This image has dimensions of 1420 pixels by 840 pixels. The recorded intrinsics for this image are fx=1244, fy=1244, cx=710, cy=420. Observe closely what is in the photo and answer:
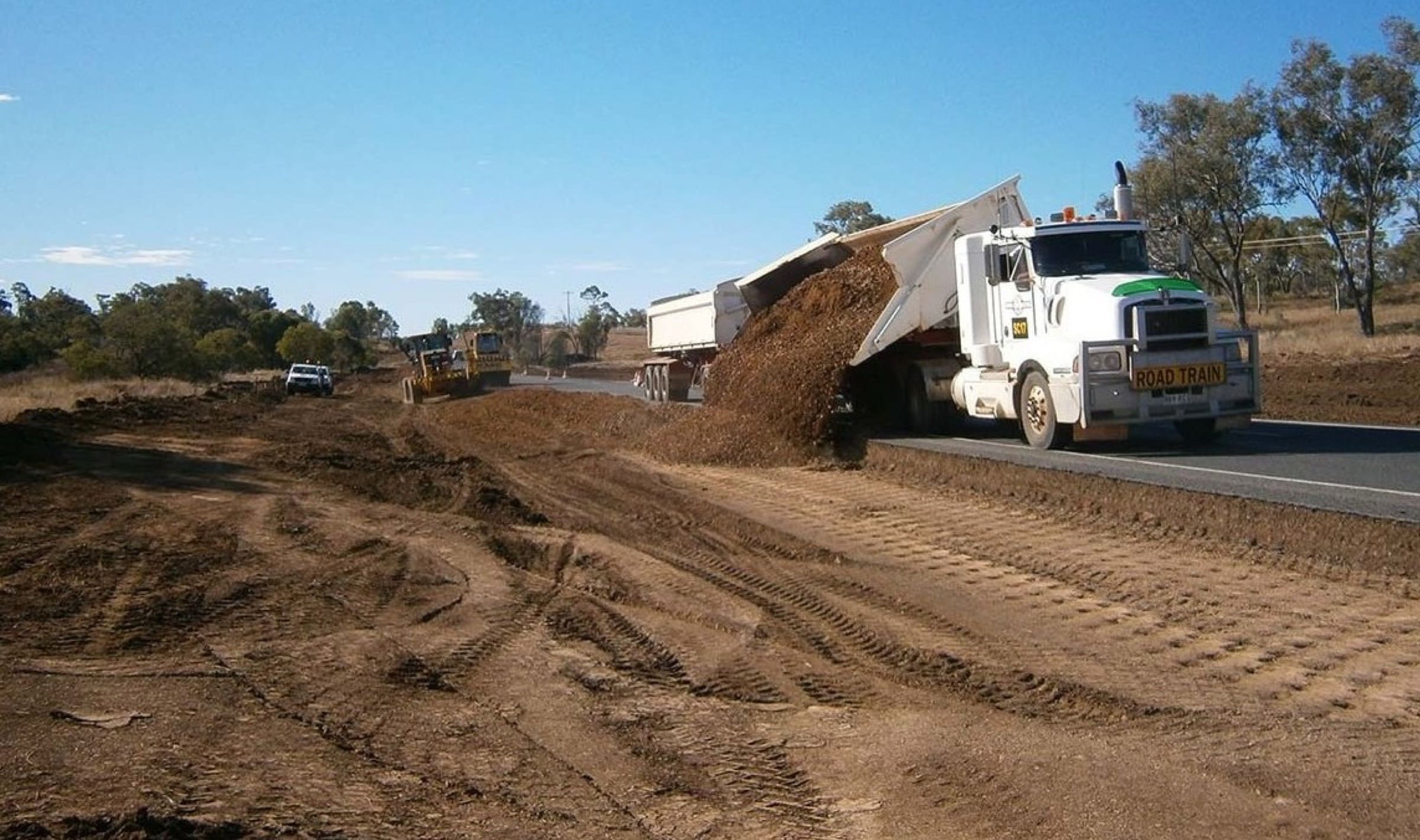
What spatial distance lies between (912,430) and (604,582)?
12.3 metres

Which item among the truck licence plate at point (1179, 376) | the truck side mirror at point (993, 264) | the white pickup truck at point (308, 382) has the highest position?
the truck side mirror at point (993, 264)

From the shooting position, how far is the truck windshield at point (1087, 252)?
56.6 feet

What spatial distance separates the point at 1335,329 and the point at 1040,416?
125 feet

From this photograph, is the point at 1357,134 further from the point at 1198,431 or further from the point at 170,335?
the point at 170,335

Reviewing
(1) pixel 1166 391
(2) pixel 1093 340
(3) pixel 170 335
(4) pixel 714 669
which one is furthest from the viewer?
(3) pixel 170 335

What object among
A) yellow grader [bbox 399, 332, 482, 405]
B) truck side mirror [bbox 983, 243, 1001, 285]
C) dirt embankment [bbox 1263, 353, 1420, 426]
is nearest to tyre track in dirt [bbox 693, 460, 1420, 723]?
truck side mirror [bbox 983, 243, 1001, 285]

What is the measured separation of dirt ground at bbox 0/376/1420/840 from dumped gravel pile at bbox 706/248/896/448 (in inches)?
203

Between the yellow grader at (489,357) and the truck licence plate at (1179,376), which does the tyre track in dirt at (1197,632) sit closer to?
the truck licence plate at (1179,376)

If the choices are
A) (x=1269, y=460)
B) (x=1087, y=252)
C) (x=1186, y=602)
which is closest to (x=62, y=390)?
(x=1087, y=252)

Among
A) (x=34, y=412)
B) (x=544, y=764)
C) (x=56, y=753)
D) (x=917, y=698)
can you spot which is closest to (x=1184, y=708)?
(x=917, y=698)

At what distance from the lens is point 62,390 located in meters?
46.5

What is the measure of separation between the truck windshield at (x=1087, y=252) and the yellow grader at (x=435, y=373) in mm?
31480

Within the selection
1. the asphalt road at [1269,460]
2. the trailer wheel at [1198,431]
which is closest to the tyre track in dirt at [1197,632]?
the asphalt road at [1269,460]

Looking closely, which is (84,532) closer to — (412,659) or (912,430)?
(412,659)
